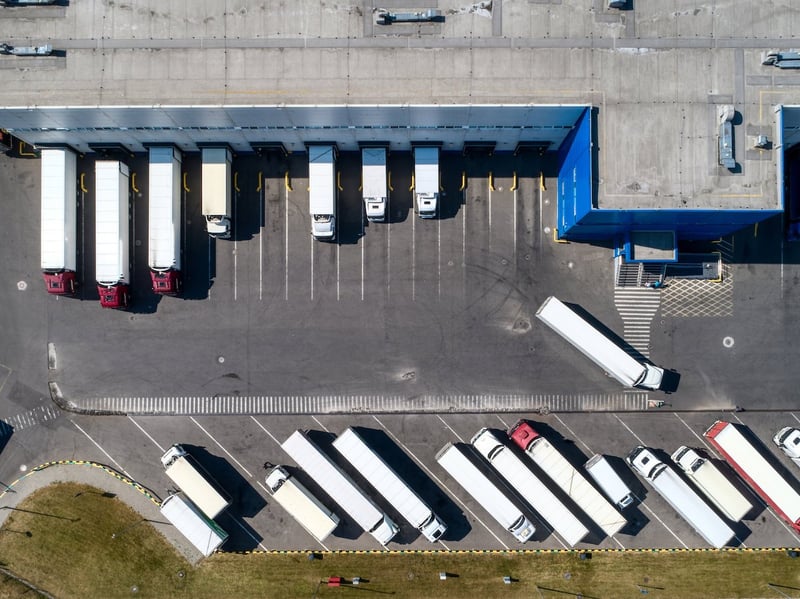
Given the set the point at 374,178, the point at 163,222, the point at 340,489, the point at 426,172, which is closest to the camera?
the point at 340,489

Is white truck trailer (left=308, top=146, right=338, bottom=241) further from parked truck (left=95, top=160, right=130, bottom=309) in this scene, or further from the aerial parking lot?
parked truck (left=95, top=160, right=130, bottom=309)

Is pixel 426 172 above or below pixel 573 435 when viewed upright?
above

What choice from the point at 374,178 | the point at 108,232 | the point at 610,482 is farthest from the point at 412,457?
the point at 108,232

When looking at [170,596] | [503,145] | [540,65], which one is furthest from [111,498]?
[540,65]

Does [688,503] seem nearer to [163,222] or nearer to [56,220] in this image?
[163,222]

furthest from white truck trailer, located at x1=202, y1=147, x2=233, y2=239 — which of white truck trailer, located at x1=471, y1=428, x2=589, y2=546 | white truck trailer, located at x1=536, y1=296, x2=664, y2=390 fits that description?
white truck trailer, located at x1=471, y1=428, x2=589, y2=546

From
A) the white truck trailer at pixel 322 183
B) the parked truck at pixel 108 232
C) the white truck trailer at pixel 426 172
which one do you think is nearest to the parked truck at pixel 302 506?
the parked truck at pixel 108 232

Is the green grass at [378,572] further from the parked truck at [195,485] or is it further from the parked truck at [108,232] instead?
the parked truck at [108,232]
